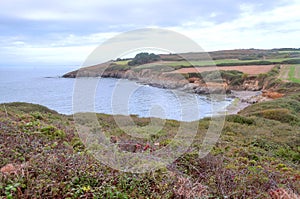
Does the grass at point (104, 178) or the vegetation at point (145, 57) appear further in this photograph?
the vegetation at point (145, 57)

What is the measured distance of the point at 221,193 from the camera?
449 centimetres

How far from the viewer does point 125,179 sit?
14.5ft

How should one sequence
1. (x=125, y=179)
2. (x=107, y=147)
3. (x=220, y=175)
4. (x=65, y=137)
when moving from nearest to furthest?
1. (x=125, y=179)
2. (x=220, y=175)
3. (x=107, y=147)
4. (x=65, y=137)

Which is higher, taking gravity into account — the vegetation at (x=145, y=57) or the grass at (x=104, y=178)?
the vegetation at (x=145, y=57)

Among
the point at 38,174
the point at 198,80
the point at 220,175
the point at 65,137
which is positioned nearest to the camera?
the point at 38,174

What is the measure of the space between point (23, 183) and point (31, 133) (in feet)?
9.92

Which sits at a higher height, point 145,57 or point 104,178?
point 145,57

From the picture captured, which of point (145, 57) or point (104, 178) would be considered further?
point (145, 57)

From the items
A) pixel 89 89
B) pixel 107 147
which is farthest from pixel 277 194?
pixel 89 89

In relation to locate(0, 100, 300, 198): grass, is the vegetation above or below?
above

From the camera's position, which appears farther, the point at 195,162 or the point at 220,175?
the point at 195,162

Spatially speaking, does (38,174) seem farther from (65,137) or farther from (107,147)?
(65,137)

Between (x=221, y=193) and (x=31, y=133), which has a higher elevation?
(x=31, y=133)

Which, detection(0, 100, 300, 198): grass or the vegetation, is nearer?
detection(0, 100, 300, 198): grass
